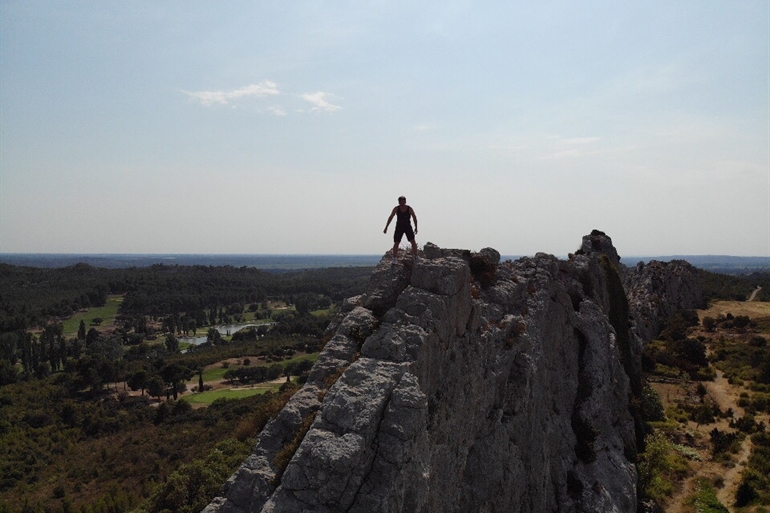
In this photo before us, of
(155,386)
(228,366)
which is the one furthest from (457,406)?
(228,366)

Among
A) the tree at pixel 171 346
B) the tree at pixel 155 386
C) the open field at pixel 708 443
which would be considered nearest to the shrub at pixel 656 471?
the open field at pixel 708 443

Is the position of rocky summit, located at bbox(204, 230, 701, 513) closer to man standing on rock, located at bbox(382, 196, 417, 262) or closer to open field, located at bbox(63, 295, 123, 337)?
man standing on rock, located at bbox(382, 196, 417, 262)

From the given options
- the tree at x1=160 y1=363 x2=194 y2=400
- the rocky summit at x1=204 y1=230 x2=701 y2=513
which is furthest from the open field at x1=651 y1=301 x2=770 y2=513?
the tree at x1=160 y1=363 x2=194 y2=400

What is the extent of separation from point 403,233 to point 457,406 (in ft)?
23.5

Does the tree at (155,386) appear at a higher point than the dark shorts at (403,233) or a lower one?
lower

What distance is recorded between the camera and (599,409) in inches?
1107

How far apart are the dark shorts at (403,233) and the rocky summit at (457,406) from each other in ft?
3.50

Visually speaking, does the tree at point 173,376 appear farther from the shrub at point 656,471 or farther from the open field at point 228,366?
the shrub at point 656,471

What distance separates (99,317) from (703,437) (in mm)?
179117

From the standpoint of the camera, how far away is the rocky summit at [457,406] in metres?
11.2

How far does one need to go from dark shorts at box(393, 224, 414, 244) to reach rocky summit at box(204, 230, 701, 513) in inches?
42.0

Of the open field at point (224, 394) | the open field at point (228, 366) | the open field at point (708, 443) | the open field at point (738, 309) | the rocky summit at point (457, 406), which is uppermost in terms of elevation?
the rocky summit at point (457, 406)

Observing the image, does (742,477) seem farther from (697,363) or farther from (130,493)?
(130,493)

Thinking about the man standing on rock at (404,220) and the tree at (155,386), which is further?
the tree at (155,386)
